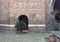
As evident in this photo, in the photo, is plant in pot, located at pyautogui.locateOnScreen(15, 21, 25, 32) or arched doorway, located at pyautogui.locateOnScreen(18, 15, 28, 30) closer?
plant in pot, located at pyautogui.locateOnScreen(15, 21, 25, 32)

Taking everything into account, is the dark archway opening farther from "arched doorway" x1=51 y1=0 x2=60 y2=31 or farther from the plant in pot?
the plant in pot

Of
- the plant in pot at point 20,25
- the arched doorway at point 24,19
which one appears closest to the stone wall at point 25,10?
the arched doorway at point 24,19

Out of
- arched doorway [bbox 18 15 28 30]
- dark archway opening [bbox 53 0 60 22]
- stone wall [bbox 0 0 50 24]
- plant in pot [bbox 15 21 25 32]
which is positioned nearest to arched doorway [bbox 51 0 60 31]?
dark archway opening [bbox 53 0 60 22]

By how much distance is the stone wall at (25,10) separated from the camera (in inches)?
605

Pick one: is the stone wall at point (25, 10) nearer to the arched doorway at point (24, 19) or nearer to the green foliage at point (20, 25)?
the arched doorway at point (24, 19)

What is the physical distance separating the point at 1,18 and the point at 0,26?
57cm

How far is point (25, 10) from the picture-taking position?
15422mm

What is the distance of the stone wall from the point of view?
15.4 metres

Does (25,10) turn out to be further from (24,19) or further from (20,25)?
(20,25)

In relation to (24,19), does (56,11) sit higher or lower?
higher

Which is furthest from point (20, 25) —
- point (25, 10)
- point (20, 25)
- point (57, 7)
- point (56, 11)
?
point (57, 7)

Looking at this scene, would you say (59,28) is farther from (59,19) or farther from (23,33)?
(23,33)

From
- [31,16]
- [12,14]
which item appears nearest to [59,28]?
[31,16]

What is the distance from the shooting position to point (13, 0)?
15.4 metres
